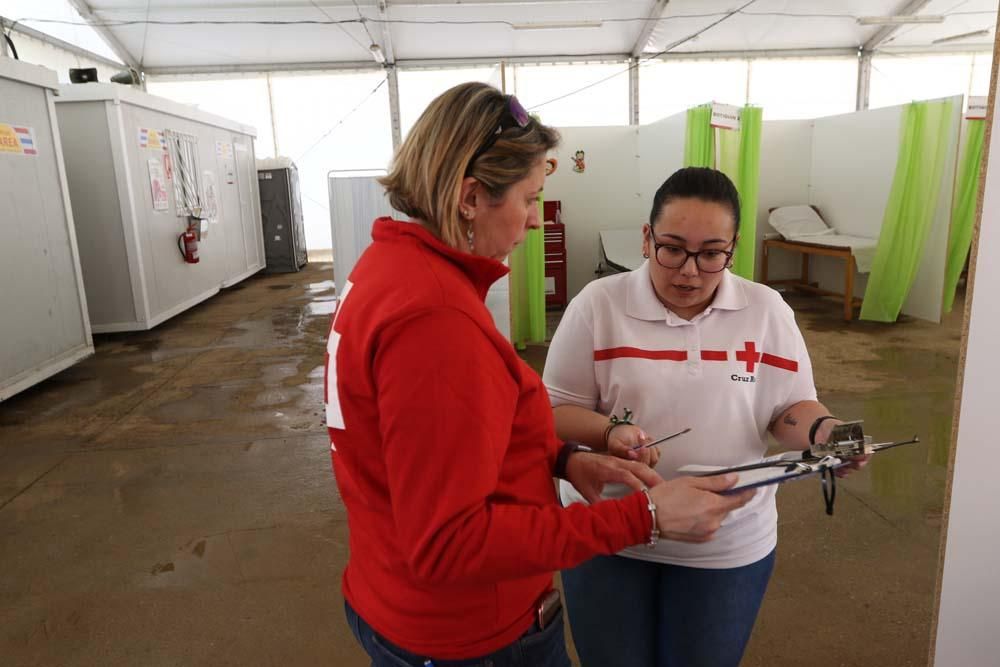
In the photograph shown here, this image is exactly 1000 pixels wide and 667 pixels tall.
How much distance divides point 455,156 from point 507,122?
0.27 feet

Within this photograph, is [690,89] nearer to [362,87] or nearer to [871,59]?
[871,59]

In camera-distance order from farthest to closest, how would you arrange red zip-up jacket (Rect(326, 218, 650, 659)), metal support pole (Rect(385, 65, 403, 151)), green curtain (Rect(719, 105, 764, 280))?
metal support pole (Rect(385, 65, 403, 151))
green curtain (Rect(719, 105, 764, 280))
red zip-up jacket (Rect(326, 218, 650, 659))

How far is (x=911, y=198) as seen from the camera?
5.55m

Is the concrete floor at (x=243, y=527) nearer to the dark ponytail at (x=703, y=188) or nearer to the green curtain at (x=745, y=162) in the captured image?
the green curtain at (x=745, y=162)

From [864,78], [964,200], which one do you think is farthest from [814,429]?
[864,78]

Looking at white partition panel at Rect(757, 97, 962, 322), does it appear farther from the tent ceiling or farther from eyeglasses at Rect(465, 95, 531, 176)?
eyeglasses at Rect(465, 95, 531, 176)

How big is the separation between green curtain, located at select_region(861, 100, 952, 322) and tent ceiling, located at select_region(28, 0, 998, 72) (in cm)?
456

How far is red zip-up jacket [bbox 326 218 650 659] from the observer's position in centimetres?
69

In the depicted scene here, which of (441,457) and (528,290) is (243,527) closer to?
(441,457)

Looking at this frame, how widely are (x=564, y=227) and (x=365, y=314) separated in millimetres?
5973

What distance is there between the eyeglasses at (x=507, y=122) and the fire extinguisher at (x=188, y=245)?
22.0 ft

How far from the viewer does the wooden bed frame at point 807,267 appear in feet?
19.5

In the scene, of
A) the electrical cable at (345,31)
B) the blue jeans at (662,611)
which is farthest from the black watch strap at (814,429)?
the electrical cable at (345,31)

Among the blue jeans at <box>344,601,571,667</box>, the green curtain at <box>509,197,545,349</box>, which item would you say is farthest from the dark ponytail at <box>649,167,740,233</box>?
the green curtain at <box>509,197,545,349</box>
